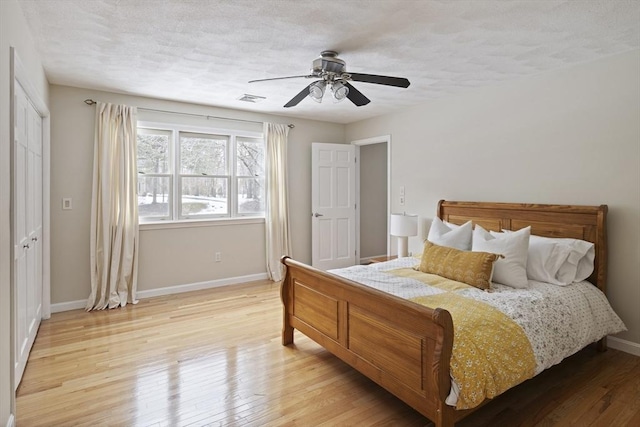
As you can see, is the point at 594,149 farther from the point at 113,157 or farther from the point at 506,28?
the point at 113,157

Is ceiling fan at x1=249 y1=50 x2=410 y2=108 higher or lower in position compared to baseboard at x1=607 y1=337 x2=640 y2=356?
higher

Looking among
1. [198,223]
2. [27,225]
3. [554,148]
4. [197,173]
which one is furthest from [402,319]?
[197,173]

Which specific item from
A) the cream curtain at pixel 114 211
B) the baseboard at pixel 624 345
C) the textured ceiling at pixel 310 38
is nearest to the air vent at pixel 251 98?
the textured ceiling at pixel 310 38

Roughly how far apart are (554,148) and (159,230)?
4486 millimetres

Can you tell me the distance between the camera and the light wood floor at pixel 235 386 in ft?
7.14

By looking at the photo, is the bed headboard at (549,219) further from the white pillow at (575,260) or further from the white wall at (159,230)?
Result: the white wall at (159,230)

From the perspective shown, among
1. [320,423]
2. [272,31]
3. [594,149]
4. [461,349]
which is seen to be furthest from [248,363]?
[594,149]

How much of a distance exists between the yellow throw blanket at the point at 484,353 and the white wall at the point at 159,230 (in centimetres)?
340

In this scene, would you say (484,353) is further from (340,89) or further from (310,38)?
(310,38)

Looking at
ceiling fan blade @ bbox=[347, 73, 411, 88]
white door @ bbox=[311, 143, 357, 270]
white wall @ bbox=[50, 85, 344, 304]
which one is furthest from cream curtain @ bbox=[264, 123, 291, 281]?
ceiling fan blade @ bbox=[347, 73, 411, 88]

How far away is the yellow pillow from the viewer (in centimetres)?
281

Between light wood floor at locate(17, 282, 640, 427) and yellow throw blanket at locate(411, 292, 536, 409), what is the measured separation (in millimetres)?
360

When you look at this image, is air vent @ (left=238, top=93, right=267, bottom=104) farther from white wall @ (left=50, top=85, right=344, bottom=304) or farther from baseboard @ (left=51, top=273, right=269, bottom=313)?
baseboard @ (left=51, top=273, right=269, bottom=313)

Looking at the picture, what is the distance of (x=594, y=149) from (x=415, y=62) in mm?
1723
